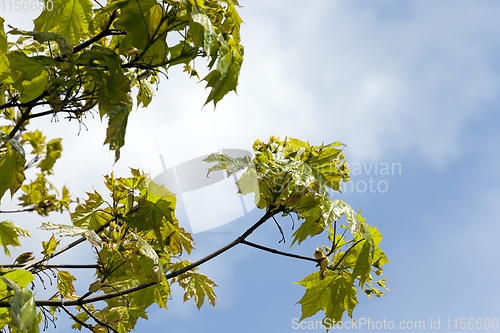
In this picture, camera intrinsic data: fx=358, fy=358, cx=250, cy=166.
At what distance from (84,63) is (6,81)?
1.87 feet

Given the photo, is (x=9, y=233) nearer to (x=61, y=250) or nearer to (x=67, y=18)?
(x=61, y=250)

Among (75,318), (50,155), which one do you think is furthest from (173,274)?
(50,155)

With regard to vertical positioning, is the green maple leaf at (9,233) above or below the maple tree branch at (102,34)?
below

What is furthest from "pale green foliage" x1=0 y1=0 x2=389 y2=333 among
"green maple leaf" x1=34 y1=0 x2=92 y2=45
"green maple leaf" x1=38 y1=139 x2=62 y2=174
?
"green maple leaf" x1=38 y1=139 x2=62 y2=174

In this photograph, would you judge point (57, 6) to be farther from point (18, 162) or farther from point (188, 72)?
point (188, 72)

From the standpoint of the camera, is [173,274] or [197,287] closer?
[173,274]

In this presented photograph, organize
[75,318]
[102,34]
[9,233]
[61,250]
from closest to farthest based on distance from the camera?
1. [102,34]
2. [75,318]
3. [61,250]
4. [9,233]

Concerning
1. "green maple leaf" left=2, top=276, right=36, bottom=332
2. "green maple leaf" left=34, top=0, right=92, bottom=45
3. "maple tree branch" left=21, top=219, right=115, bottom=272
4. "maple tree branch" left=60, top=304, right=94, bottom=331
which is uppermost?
"green maple leaf" left=34, top=0, right=92, bottom=45

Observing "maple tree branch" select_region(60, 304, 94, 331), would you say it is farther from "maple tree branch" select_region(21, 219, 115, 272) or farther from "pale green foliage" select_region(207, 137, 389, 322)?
"pale green foliage" select_region(207, 137, 389, 322)

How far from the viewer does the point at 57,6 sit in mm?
1690

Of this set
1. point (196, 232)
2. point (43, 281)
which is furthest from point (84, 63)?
point (43, 281)

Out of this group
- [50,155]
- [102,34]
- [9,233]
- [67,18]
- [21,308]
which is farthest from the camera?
[50,155]

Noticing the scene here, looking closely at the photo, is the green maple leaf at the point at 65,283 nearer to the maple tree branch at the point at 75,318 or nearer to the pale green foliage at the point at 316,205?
the maple tree branch at the point at 75,318

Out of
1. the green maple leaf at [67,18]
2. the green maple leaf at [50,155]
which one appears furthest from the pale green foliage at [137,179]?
the green maple leaf at [50,155]
